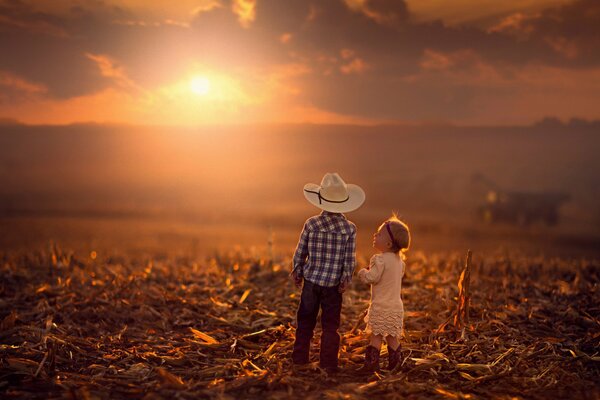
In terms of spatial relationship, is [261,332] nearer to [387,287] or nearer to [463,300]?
[387,287]

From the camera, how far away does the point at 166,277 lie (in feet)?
32.4

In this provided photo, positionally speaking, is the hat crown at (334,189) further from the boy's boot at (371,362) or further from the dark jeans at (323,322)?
the boy's boot at (371,362)

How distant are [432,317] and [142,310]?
13.1 ft

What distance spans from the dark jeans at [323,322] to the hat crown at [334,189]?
94 centimetres

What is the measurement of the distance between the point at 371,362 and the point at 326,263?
1135 millimetres

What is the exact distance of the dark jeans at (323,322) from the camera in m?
5.89

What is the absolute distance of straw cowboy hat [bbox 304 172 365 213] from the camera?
5891 mm

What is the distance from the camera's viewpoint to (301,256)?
600 centimetres

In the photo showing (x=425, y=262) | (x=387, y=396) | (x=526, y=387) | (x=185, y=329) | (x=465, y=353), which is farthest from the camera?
(x=425, y=262)

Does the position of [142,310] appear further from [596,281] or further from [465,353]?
[596,281]

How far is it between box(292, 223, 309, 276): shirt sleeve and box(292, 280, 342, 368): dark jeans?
6.2 inches

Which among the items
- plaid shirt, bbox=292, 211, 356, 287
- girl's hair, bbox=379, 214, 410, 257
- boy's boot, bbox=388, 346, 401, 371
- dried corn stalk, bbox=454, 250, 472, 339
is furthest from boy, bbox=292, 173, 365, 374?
dried corn stalk, bbox=454, 250, 472, 339

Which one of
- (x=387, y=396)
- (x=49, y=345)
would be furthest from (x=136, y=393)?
(x=387, y=396)

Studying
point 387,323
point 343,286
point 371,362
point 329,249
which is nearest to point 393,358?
point 371,362
